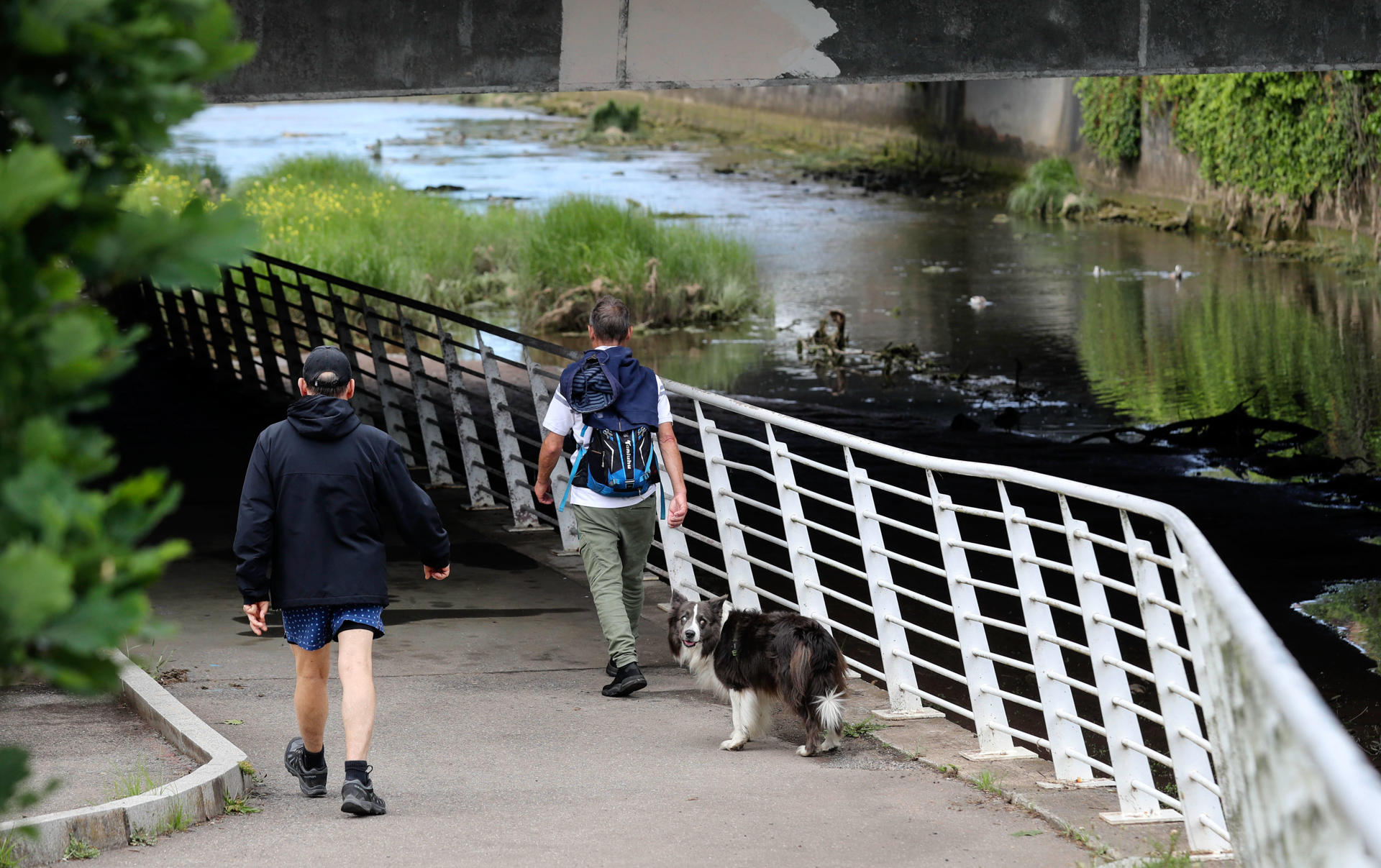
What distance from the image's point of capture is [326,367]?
194 inches

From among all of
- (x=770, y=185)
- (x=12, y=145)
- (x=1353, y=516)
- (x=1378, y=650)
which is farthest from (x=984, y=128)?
(x=12, y=145)

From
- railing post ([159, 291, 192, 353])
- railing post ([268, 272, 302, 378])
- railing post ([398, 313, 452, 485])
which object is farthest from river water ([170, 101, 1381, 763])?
railing post ([159, 291, 192, 353])

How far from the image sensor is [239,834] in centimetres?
465

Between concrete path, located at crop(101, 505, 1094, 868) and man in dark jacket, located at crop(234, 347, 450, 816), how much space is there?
35 cm

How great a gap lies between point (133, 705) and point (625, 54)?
500 centimetres

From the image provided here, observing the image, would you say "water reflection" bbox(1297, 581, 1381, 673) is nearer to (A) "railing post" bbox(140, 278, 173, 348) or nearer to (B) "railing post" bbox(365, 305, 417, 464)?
(B) "railing post" bbox(365, 305, 417, 464)

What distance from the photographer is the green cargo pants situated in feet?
21.7

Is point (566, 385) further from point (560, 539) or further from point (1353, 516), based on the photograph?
point (1353, 516)

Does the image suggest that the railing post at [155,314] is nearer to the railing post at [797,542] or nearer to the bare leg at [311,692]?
the railing post at [797,542]

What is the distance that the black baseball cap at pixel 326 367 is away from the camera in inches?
193

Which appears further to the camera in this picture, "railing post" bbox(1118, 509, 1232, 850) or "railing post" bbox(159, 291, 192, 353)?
"railing post" bbox(159, 291, 192, 353)

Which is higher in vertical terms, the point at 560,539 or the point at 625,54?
the point at 625,54

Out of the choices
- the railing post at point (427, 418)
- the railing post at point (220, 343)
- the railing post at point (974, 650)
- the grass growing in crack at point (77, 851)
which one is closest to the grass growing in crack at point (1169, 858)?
the railing post at point (974, 650)

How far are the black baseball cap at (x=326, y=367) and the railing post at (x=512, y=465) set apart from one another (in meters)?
5.00
